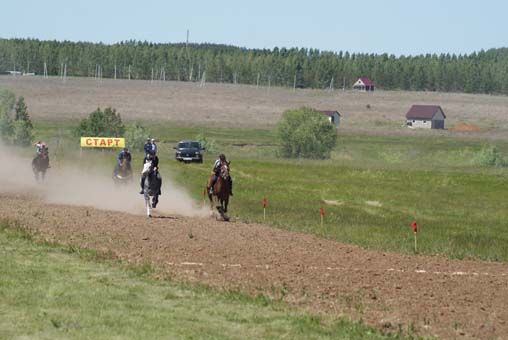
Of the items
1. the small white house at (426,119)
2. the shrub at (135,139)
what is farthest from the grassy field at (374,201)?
the small white house at (426,119)

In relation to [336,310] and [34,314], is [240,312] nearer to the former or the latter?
[336,310]

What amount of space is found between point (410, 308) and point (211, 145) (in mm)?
83090

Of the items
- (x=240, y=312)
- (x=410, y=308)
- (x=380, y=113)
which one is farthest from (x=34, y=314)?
(x=380, y=113)

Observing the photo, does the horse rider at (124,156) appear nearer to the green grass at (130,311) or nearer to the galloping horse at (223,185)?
the galloping horse at (223,185)

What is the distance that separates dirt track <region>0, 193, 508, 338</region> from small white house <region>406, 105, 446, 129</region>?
148m

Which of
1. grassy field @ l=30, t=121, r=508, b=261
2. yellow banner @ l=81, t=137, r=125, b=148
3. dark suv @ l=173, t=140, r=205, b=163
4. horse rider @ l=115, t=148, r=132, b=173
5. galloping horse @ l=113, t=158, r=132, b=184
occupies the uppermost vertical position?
horse rider @ l=115, t=148, r=132, b=173

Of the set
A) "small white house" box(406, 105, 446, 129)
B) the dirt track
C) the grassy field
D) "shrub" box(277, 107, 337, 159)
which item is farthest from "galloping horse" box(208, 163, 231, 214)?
"small white house" box(406, 105, 446, 129)

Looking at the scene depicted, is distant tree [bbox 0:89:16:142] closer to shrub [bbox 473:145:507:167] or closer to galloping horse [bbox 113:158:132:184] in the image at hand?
shrub [bbox 473:145:507:167]

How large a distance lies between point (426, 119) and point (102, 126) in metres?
87.8

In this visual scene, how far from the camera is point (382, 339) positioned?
1535 cm

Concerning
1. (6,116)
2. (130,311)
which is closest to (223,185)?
(130,311)

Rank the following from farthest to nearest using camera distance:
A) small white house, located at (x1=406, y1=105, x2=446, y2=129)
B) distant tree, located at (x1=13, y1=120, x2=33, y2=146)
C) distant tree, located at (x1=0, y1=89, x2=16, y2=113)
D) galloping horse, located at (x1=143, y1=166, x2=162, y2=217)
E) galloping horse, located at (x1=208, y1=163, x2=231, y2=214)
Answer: small white house, located at (x1=406, y1=105, x2=446, y2=129) → distant tree, located at (x1=0, y1=89, x2=16, y2=113) → distant tree, located at (x1=13, y1=120, x2=33, y2=146) → galloping horse, located at (x1=208, y1=163, x2=231, y2=214) → galloping horse, located at (x1=143, y1=166, x2=162, y2=217)

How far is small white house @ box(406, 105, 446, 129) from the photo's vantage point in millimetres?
178125

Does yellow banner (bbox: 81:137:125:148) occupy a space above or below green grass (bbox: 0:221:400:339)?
below
